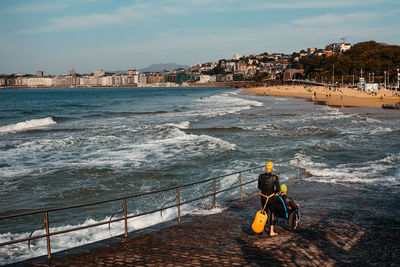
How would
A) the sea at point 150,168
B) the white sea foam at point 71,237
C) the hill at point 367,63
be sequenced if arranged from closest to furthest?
the white sea foam at point 71,237 < the sea at point 150,168 < the hill at point 367,63

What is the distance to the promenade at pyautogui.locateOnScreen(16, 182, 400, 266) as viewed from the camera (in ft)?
21.4

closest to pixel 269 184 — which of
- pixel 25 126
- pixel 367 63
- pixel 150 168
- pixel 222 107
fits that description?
pixel 150 168

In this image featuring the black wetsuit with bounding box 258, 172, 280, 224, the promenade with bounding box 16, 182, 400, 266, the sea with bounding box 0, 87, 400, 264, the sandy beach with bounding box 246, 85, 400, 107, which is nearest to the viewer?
the promenade with bounding box 16, 182, 400, 266

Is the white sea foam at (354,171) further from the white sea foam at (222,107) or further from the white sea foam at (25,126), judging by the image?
the white sea foam at (25,126)

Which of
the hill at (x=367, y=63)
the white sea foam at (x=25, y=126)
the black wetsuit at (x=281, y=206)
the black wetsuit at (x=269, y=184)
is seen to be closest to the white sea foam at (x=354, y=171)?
the black wetsuit at (x=281, y=206)

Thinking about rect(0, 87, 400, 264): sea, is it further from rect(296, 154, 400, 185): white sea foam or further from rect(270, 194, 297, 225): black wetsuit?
rect(270, 194, 297, 225): black wetsuit

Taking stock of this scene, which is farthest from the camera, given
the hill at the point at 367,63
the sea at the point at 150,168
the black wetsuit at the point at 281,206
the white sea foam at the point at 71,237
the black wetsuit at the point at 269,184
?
the hill at the point at 367,63

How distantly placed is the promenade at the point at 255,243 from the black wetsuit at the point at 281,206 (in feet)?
1.51

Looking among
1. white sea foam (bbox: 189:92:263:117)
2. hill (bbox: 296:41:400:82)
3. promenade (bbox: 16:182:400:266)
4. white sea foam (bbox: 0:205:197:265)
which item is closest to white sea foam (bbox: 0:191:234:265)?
white sea foam (bbox: 0:205:197:265)

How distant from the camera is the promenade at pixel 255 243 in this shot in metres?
6.53

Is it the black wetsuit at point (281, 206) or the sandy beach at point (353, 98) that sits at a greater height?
the sandy beach at point (353, 98)

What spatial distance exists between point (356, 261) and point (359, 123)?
28.5 m

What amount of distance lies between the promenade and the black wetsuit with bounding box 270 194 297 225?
460mm

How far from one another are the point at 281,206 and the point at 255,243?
92 centimetres
